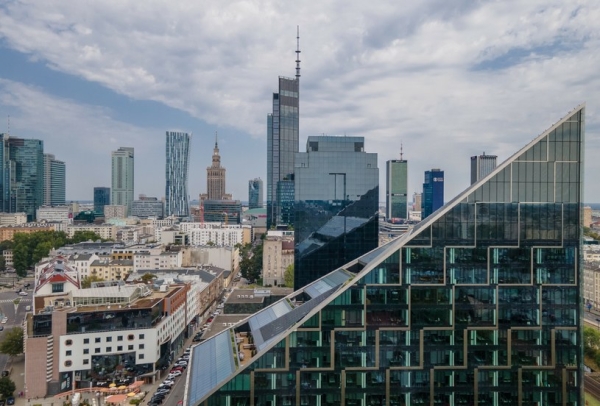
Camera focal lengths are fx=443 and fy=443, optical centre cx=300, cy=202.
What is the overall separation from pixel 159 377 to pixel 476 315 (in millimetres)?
52572

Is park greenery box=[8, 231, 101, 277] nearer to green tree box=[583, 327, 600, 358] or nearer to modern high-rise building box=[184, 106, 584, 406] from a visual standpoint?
modern high-rise building box=[184, 106, 584, 406]

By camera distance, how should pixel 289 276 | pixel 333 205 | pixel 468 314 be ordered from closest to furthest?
pixel 468 314
pixel 333 205
pixel 289 276

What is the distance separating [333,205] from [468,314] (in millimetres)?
61769

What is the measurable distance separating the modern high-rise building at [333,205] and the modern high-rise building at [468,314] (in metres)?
56.2

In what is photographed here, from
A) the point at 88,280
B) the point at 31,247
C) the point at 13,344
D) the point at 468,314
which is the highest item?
the point at 468,314

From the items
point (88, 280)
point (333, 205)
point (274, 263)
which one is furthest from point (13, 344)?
point (274, 263)

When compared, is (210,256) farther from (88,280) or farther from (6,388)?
(6,388)

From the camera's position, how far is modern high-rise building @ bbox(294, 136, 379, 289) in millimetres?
90938

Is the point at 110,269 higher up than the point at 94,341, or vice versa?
the point at 110,269

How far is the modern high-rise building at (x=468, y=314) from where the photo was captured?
1299 inches

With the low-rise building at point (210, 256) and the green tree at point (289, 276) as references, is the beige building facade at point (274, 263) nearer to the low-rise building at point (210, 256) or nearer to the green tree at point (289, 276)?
the green tree at point (289, 276)

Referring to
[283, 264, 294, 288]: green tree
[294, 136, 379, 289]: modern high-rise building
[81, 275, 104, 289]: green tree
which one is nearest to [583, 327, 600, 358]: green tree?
[294, 136, 379, 289]: modern high-rise building

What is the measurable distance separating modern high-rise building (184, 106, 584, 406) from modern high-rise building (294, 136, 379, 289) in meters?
56.2

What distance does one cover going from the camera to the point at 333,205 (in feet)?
310
